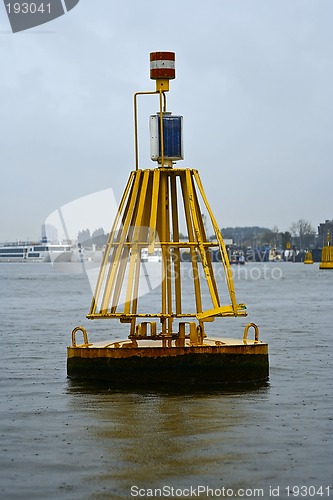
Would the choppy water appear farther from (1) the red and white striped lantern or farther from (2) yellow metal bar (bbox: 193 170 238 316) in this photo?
(1) the red and white striped lantern

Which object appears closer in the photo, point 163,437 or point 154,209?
point 163,437

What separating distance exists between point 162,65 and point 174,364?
571 centimetres

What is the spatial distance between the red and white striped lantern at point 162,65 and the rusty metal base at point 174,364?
5.20 metres

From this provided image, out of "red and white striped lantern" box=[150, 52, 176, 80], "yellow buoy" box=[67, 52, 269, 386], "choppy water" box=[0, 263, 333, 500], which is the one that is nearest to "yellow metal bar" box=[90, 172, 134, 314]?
"yellow buoy" box=[67, 52, 269, 386]

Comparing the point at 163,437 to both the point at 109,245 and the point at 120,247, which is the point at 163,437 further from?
the point at 109,245

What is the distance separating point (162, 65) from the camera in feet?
72.2

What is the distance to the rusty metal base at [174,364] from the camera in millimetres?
20609

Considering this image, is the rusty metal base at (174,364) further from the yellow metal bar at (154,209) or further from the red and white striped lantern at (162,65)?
the red and white striped lantern at (162,65)

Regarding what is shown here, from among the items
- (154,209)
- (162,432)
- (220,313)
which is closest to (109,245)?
(154,209)

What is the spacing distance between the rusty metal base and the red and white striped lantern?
5.20m

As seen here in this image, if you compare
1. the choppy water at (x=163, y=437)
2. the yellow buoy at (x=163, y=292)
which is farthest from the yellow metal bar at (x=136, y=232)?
the choppy water at (x=163, y=437)

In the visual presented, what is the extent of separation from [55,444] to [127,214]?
6795mm

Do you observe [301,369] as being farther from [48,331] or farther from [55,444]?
[48,331]

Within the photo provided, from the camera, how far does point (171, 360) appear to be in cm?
2059
